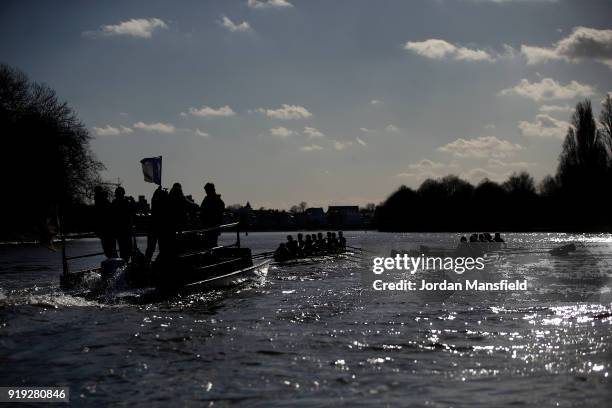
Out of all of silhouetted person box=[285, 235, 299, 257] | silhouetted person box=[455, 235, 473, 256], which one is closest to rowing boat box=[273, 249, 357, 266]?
silhouetted person box=[285, 235, 299, 257]

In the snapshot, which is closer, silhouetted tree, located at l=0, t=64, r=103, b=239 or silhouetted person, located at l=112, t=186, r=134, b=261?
silhouetted person, located at l=112, t=186, r=134, b=261

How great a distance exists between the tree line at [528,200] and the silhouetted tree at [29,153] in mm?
58222

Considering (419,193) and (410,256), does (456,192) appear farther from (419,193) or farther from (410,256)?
(410,256)

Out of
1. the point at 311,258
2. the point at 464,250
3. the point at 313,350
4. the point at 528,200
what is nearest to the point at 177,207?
the point at 313,350

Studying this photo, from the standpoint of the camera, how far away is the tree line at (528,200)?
270 ft

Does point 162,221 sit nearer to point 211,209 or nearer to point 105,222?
point 105,222

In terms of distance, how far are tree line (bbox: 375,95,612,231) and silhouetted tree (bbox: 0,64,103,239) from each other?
5822cm

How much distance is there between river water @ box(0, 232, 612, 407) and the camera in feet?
25.6

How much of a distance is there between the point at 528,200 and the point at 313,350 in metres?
131

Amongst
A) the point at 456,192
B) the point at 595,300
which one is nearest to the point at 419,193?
the point at 456,192

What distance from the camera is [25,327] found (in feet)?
38.9

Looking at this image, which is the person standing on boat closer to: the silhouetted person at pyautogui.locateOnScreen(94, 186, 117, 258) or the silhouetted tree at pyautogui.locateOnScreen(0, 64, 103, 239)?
the silhouetted person at pyautogui.locateOnScreen(94, 186, 117, 258)

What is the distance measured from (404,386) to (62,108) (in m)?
56.9

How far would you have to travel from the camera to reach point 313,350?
10.4 meters
